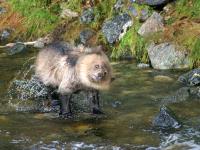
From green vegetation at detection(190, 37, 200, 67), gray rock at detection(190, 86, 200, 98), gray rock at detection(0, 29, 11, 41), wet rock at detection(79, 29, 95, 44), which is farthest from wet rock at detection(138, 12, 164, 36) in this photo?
gray rock at detection(0, 29, 11, 41)

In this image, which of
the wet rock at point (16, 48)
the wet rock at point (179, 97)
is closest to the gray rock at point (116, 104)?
the wet rock at point (179, 97)

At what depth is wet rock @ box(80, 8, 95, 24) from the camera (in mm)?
13891

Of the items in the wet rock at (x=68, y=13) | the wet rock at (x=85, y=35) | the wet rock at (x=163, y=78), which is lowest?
the wet rock at (x=163, y=78)

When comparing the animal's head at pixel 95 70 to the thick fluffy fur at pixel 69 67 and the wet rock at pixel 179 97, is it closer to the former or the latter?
the thick fluffy fur at pixel 69 67

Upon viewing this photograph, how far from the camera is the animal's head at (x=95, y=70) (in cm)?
817

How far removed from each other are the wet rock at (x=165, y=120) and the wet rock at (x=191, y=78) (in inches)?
77.9

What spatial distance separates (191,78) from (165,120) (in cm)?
229

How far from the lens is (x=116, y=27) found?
12953 millimetres

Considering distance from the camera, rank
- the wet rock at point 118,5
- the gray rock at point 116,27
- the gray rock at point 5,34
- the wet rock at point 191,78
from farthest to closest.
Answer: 1. the gray rock at point 5,34
2. the wet rock at point 118,5
3. the gray rock at point 116,27
4. the wet rock at point 191,78

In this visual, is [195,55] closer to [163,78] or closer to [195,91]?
[163,78]

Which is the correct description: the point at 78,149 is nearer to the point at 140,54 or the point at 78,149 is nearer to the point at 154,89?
the point at 154,89

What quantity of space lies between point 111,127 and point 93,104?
2.26 feet

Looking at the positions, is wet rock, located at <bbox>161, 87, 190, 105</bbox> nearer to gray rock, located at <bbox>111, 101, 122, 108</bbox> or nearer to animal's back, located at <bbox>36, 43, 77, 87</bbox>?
gray rock, located at <bbox>111, 101, 122, 108</bbox>

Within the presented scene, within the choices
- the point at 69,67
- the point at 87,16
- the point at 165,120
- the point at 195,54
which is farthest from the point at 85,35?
the point at 165,120
